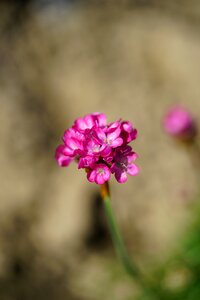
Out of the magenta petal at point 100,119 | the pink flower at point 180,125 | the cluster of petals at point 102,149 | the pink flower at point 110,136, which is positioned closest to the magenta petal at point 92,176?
the cluster of petals at point 102,149

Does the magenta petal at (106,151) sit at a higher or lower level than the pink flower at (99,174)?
higher

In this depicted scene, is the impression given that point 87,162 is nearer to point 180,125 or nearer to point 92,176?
point 92,176

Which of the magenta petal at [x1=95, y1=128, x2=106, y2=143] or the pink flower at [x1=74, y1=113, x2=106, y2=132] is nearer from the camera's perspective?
the magenta petal at [x1=95, y1=128, x2=106, y2=143]

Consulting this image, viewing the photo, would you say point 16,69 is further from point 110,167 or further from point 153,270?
point 110,167

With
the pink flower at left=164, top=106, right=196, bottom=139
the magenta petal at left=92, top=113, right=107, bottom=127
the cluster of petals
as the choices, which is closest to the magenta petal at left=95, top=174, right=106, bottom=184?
the cluster of petals

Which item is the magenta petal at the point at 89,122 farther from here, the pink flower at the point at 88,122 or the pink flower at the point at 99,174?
the pink flower at the point at 99,174

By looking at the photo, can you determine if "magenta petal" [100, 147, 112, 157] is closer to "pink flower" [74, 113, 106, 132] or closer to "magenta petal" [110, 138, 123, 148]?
"magenta petal" [110, 138, 123, 148]

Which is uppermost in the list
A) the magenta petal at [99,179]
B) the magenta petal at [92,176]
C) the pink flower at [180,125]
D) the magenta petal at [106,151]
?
the pink flower at [180,125]

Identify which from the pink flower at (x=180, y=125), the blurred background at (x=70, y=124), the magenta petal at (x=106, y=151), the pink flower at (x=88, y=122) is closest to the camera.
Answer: the magenta petal at (x=106, y=151)
